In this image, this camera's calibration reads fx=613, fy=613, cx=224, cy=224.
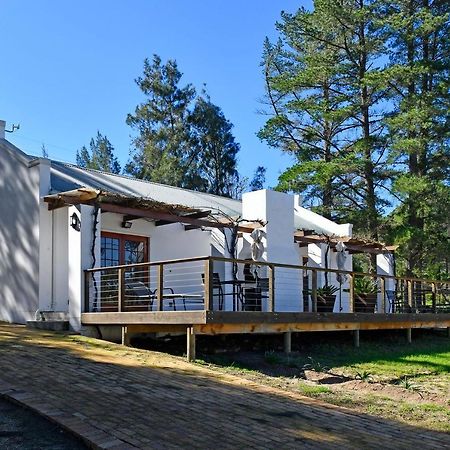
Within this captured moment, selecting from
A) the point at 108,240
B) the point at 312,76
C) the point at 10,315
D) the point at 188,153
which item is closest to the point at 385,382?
the point at 108,240

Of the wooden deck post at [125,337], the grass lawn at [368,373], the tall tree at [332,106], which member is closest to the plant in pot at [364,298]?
the grass lawn at [368,373]

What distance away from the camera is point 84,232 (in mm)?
12641

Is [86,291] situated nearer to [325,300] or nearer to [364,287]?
[325,300]

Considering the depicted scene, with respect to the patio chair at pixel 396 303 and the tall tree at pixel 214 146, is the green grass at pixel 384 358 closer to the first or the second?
the patio chair at pixel 396 303

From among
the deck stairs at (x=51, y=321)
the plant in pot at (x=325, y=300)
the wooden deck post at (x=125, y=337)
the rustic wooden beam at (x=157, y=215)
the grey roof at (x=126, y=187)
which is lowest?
the wooden deck post at (x=125, y=337)

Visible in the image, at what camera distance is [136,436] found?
537 centimetres

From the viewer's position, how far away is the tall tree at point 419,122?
82.6 feet

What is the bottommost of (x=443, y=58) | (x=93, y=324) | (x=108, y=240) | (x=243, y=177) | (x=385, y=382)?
(x=385, y=382)

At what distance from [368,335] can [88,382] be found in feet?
34.9

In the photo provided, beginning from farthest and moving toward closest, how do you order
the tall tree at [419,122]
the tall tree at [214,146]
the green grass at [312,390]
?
the tall tree at [214,146] → the tall tree at [419,122] → the green grass at [312,390]

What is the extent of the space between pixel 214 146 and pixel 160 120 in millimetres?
3946

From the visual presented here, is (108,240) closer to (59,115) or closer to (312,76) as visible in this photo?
(312,76)

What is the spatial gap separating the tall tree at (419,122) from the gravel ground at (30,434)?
2077 cm

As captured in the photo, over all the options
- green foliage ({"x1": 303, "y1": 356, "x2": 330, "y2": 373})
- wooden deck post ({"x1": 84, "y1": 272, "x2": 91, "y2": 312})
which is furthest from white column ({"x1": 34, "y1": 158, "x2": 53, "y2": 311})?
green foliage ({"x1": 303, "y1": 356, "x2": 330, "y2": 373})
